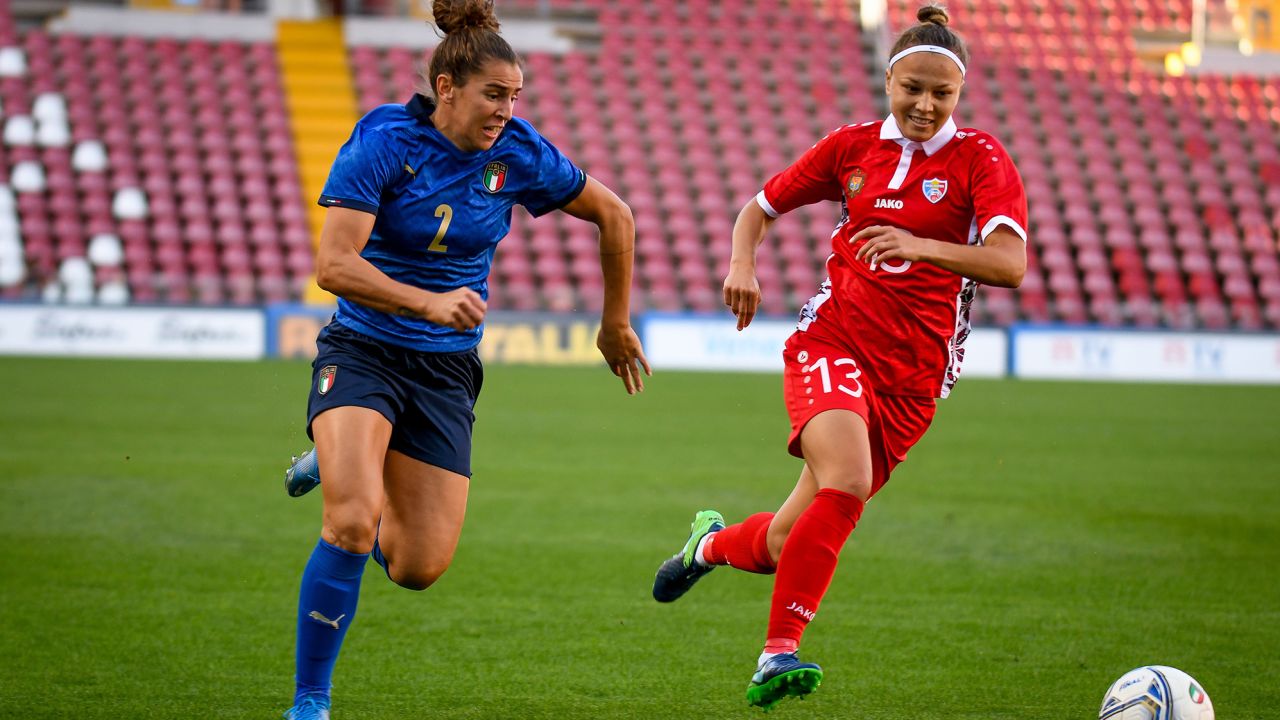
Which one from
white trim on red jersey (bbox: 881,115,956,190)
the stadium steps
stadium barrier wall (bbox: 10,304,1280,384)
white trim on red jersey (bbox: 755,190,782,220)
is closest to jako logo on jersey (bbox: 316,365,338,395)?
white trim on red jersey (bbox: 755,190,782,220)

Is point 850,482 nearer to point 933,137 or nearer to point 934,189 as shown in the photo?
point 934,189

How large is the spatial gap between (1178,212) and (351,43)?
54.1 ft

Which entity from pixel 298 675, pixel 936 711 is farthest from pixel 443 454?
pixel 936 711

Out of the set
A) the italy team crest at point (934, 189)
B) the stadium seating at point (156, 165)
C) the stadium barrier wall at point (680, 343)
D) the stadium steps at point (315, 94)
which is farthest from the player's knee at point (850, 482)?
the stadium steps at point (315, 94)

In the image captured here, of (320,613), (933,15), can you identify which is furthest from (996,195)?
(320,613)

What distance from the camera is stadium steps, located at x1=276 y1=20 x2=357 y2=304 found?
2533 centimetres

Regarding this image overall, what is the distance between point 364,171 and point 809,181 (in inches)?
64.2

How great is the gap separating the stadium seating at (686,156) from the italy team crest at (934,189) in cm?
1669

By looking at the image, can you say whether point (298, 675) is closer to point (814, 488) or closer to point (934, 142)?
point (814, 488)

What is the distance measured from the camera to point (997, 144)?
4.64m

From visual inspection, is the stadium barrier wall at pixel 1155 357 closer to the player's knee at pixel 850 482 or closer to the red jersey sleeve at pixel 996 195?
the red jersey sleeve at pixel 996 195

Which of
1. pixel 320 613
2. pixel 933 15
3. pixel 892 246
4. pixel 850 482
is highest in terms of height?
pixel 933 15

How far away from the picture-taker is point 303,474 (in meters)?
5.16

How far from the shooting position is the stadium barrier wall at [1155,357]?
22141mm
